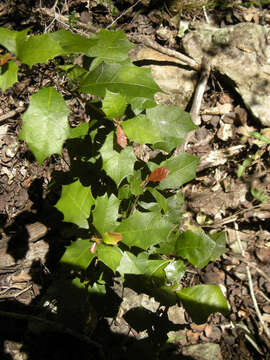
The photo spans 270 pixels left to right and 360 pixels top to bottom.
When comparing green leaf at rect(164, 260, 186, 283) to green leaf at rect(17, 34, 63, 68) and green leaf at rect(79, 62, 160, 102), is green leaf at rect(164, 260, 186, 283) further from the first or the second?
green leaf at rect(17, 34, 63, 68)

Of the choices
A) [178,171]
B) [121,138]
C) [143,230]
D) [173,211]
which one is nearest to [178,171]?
[178,171]

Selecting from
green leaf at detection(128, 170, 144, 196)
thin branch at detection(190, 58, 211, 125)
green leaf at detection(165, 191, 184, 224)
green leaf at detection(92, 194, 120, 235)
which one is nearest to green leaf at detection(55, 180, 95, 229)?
green leaf at detection(92, 194, 120, 235)

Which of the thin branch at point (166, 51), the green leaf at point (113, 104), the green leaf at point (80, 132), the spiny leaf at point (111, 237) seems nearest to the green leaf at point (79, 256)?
the spiny leaf at point (111, 237)

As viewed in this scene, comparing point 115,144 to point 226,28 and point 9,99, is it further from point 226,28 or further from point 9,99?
point 226,28

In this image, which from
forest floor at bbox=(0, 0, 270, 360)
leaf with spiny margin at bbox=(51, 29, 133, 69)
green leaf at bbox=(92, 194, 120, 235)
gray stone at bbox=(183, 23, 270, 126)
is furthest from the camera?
gray stone at bbox=(183, 23, 270, 126)

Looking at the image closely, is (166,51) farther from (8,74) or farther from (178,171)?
(8,74)

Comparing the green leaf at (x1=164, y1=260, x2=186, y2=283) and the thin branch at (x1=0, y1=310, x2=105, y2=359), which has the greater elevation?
the green leaf at (x1=164, y1=260, x2=186, y2=283)

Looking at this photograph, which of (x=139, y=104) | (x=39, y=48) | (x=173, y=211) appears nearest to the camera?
(x=39, y=48)
